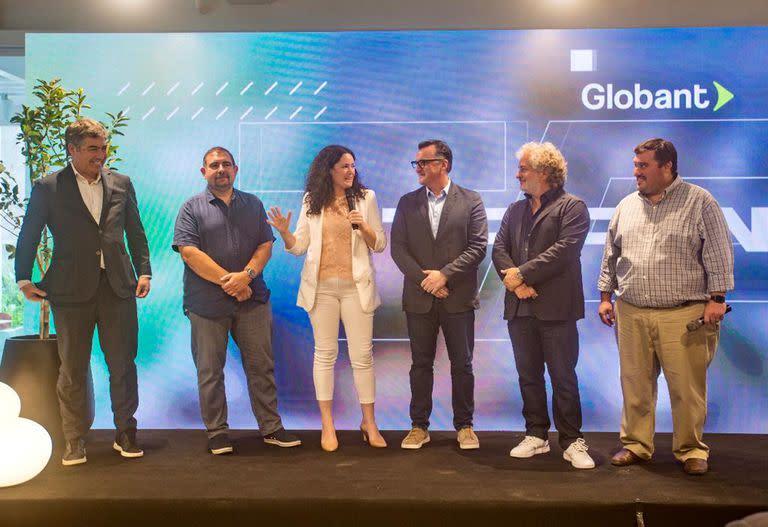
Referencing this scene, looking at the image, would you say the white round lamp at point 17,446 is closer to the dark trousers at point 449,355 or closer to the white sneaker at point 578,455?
the dark trousers at point 449,355

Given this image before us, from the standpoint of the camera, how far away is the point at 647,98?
16.7 feet

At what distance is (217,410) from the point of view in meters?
4.36

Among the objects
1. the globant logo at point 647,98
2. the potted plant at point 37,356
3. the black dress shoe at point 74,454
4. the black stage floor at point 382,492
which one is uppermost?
the globant logo at point 647,98

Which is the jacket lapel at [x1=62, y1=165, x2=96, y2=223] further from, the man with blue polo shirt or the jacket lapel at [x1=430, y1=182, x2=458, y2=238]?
the jacket lapel at [x1=430, y1=182, x2=458, y2=238]

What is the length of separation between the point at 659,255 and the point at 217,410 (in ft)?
8.80

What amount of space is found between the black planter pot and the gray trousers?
848 millimetres

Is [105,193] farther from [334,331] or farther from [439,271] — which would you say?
[439,271]

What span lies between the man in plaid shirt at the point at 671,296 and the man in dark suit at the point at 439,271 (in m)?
0.89

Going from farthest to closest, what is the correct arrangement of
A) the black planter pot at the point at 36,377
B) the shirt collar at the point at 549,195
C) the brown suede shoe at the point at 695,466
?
1. the black planter pot at the point at 36,377
2. the shirt collar at the point at 549,195
3. the brown suede shoe at the point at 695,466

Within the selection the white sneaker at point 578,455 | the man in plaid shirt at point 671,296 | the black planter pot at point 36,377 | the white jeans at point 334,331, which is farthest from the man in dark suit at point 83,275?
the man in plaid shirt at point 671,296

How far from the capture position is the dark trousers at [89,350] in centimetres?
413

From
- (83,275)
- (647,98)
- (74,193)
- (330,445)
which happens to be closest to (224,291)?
(83,275)

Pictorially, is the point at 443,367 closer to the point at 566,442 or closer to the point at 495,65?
the point at 566,442

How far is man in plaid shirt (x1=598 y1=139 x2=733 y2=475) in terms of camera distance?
3.87m
